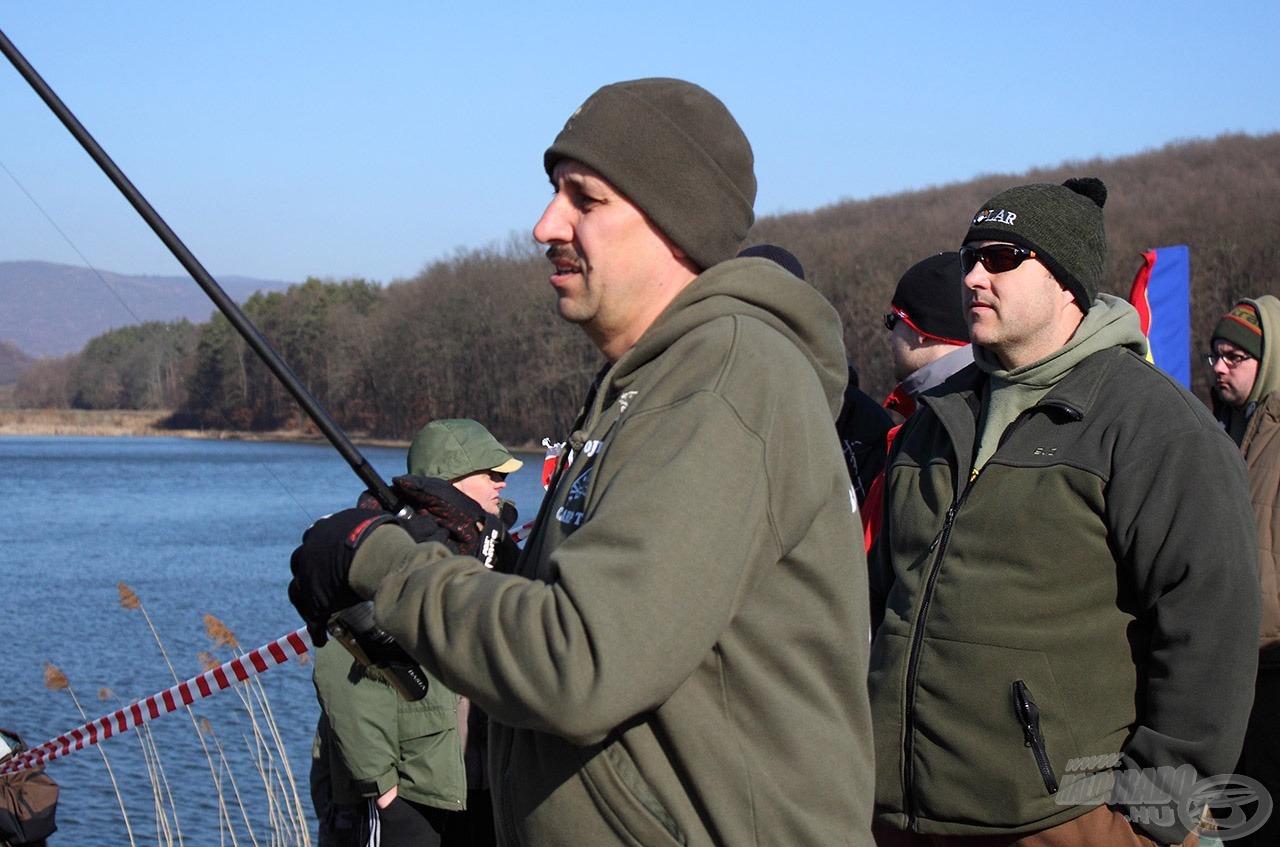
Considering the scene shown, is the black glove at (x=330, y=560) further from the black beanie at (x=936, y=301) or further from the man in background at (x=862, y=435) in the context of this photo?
the black beanie at (x=936, y=301)

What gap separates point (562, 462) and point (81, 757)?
8.64 metres

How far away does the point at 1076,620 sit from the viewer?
2961 mm

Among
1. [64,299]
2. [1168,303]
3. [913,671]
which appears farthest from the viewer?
[64,299]

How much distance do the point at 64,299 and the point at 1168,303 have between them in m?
35.9

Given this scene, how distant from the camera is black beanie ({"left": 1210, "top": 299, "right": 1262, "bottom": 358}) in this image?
5.24m

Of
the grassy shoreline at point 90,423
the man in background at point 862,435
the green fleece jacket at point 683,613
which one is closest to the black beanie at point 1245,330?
the man in background at point 862,435

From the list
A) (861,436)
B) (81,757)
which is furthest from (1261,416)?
(81,757)

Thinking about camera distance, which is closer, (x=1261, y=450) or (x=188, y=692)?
(x=1261, y=450)

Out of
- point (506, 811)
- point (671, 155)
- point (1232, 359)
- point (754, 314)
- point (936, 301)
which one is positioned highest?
point (671, 155)

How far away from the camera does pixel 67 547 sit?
79.6ft

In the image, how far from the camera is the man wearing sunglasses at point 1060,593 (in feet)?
9.32

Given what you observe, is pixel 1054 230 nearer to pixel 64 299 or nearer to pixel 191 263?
pixel 191 263

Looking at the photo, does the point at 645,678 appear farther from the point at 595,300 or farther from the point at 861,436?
the point at 861,436

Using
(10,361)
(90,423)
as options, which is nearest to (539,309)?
(90,423)
